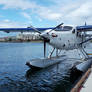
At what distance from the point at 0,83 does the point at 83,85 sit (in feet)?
13.5

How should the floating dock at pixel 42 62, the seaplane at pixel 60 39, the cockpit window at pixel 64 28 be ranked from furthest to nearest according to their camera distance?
the floating dock at pixel 42 62
the cockpit window at pixel 64 28
the seaplane at pixel 60 39

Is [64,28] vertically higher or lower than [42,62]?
higher

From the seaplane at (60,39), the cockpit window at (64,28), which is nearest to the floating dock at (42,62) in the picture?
the seaplane at (60,39)

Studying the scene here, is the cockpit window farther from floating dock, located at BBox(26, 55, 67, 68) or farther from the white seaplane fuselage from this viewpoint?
floating dock, located at BBox(26, 55, 67, 68)

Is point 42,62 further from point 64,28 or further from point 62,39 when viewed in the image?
point 64,28

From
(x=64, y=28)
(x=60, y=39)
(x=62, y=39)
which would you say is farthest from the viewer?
(x=64, y=28)

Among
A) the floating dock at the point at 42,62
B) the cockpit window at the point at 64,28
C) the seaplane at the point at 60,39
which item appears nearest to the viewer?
the seaplane at the point at 60,39

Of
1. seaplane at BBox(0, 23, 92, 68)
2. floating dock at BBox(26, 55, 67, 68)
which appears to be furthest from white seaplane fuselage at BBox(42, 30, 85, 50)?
floating dock at BBox(26, 55, 67, 68)

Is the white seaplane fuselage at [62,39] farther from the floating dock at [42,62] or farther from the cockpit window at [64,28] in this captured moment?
the floating dock at [42,62]

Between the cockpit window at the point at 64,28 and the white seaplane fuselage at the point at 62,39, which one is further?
the cockpit window at the point at 64,28

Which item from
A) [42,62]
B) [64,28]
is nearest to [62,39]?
[64,28]

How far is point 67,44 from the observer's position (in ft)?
30.4

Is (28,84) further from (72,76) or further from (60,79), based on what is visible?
(72,76)

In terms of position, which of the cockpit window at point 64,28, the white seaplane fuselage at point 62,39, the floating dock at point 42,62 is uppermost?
the cockpit window at point 64,28
